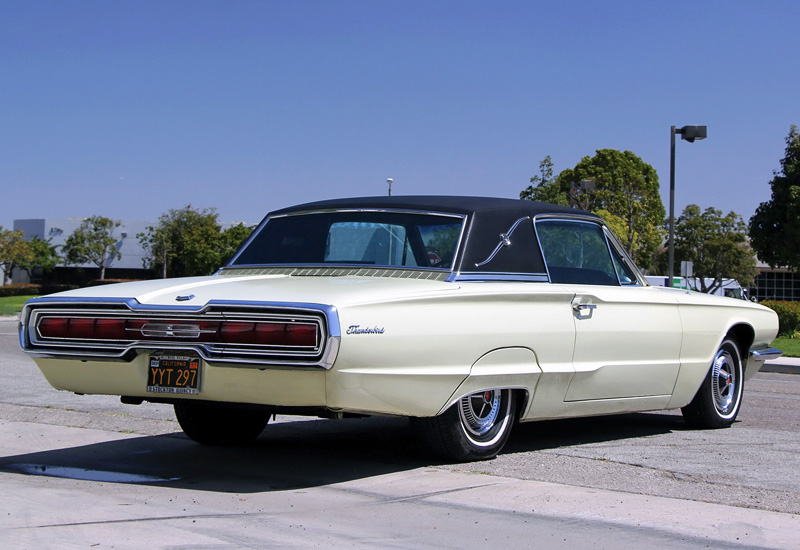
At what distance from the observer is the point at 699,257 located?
71.5 metres

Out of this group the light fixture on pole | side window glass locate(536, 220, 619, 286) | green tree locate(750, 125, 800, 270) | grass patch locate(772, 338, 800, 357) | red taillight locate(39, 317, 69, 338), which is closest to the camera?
red taillight locate(39, 317, 69, 338)

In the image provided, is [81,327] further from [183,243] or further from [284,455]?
[183,243]

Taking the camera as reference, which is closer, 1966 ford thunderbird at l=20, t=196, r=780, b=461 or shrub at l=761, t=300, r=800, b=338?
1966 ford thunderbird at l=20, t=196, r=780, b=461

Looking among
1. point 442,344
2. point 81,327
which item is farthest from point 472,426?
point 81,327

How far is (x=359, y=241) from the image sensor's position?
6352mm

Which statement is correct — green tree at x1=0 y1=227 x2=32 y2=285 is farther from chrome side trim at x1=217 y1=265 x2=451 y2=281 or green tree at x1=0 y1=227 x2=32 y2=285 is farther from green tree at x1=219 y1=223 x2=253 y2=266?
chrome side trim at x1=217 y1=265 x2=451 y2=281

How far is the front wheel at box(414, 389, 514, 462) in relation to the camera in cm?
577

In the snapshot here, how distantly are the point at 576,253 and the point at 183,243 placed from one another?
71.8 metres

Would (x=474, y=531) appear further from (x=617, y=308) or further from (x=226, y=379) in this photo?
(x=617, y=308)

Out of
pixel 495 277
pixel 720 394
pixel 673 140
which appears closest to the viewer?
pixel 495 277

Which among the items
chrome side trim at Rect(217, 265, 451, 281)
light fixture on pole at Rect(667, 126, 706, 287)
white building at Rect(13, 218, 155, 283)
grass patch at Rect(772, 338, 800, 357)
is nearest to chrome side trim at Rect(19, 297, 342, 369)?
chrome side trim at Rect(217, 265, 451, 281)

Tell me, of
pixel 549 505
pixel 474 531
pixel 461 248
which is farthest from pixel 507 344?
pixel 474 531

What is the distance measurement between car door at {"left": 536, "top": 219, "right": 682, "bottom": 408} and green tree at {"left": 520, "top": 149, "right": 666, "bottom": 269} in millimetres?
43010

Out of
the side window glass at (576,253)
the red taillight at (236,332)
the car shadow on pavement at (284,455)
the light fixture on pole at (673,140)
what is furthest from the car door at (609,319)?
the light fixture on pole at (673,140)
